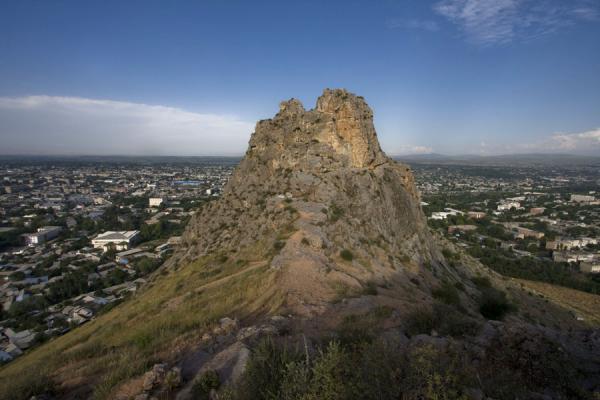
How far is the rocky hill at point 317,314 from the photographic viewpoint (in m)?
4.80

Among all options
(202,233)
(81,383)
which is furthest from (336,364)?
(202,233)

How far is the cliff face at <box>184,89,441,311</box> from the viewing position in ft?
51.3

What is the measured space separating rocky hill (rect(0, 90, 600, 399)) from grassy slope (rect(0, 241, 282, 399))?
0.21 ft

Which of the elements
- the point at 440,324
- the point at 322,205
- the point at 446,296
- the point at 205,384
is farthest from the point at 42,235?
the point at 440,324

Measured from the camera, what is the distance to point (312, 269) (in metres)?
12.9

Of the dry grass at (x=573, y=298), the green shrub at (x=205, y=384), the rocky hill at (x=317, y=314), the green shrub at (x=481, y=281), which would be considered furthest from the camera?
the dry grass at (x=573, y=298)

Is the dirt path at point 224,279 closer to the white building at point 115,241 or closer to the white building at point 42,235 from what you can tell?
the white building at point 115,241

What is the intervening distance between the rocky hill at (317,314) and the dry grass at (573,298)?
6056 millimetres

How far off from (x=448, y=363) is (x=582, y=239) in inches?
3464

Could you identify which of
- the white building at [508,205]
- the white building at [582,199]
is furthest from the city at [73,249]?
the white building at [582,199]

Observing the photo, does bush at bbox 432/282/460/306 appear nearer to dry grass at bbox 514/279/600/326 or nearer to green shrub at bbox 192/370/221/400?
green shrub at bbox 192/370/221/400

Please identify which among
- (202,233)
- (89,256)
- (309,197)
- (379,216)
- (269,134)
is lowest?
(89,256)

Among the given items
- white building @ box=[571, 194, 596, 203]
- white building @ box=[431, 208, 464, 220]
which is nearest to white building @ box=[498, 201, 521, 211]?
white building @ box=[571, 194, 596, 203]

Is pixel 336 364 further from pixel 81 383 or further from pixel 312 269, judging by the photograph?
pixel 312 269
